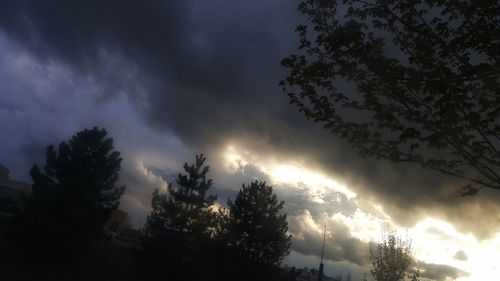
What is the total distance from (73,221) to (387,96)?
2665 cm

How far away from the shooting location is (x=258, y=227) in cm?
2612

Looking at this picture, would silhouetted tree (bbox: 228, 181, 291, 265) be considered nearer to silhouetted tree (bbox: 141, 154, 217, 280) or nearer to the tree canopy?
silhouetted tree (bbox: 141, 154, 217, 280)

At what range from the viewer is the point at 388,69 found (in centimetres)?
596

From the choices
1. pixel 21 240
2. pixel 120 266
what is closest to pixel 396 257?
pixel 120 266

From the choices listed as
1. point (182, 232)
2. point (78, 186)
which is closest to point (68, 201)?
point (78, 186)

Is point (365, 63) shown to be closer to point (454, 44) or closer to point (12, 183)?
point (454, 44)

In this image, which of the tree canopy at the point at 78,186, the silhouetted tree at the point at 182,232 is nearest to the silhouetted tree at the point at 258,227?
the silhouetted tree at the point at 182,232

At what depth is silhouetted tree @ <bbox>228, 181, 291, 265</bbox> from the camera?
25.4m

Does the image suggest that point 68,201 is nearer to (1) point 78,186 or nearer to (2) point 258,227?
(1) point 78,186

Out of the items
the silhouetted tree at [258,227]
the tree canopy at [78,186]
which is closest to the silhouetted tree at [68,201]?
the tree canopy at [78,186]

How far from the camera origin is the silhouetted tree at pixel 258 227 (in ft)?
83.3

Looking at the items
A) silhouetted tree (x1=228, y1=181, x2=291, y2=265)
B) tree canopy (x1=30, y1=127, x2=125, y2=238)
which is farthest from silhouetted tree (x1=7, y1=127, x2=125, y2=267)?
silhouetted tree (x1=228, y1=181, x2=291, y2=265)

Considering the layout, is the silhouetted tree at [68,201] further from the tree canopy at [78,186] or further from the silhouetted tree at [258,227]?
the silhouetted tree at [258,227]

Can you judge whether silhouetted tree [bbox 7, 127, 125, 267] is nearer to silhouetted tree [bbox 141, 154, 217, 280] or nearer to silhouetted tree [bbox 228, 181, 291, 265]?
Answer: silhouetted tree [bbox 141, 154, 217, 280]
